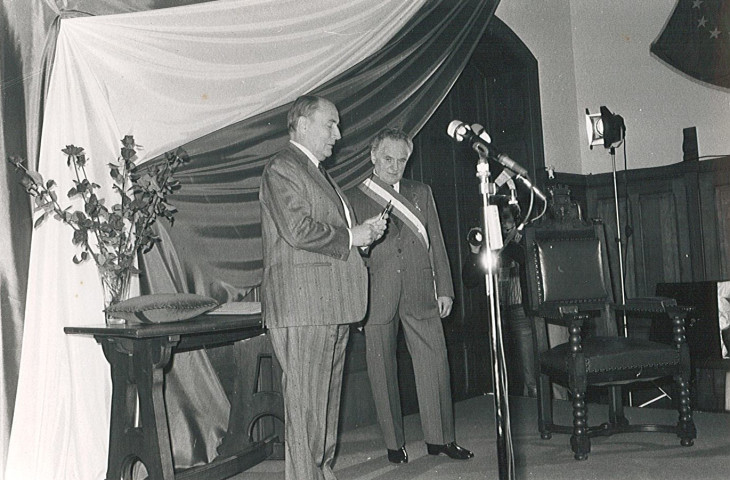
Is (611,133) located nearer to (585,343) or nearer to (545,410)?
(585,343)

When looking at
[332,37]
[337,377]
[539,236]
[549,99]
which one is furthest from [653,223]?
[337,377]

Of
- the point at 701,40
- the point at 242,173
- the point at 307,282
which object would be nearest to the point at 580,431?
the point at 307,282

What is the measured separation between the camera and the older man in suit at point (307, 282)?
7.97 ft

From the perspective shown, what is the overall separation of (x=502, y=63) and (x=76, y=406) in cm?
392

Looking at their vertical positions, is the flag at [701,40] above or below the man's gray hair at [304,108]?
above

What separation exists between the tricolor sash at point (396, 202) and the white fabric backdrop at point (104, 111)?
0.53m

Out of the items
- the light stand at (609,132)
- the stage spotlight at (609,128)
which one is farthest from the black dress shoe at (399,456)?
the stage spotlight at (609,128)

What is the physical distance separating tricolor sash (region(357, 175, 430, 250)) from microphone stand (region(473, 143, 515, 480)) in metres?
1.31

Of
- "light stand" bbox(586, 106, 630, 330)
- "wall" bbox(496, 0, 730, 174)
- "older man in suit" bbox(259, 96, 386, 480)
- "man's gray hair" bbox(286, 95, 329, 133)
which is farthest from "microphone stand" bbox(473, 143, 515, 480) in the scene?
"wall" bbox(496, 0, 730, 174)

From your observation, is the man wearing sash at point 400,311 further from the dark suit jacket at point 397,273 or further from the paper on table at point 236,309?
the paper on table at point 236,309

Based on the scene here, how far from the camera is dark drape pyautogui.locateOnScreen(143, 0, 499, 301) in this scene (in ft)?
10.0

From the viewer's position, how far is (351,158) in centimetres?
352

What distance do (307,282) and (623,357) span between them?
1612 millimetres

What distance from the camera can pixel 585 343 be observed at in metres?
3.44
